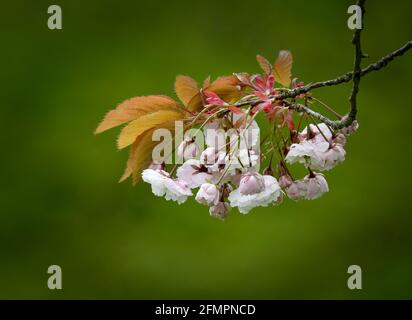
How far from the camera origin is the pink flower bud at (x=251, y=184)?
2.48ft

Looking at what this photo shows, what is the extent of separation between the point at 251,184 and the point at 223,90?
0.46 ft

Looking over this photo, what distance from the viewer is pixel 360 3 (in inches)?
28.3

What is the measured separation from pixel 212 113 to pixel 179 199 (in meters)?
0.11

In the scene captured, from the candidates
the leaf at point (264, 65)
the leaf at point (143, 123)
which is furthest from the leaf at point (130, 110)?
the leaf at point (264, 65)

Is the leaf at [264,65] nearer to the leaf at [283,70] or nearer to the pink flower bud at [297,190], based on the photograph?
the leaf at [283,70]

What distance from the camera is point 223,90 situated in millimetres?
834

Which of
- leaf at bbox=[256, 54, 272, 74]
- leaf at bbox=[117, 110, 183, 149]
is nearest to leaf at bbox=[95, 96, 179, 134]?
leaf at bbox=[117, 110, 183, 149]

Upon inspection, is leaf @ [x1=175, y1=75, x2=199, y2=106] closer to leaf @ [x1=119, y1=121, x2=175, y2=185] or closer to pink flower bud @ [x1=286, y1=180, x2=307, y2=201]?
leaf @ [x1=119, y1=121, x2=175, y2=185]

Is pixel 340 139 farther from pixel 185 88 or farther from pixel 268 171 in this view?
pixel 185 88

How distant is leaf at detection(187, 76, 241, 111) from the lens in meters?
0.83

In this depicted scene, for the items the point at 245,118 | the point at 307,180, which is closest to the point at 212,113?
the point at 245,118

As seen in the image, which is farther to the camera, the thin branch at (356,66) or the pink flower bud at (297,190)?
the pink flower bud at (297,190)

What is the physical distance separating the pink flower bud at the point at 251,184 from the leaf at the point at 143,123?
0.12m

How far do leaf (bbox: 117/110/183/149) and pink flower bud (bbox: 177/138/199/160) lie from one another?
4 centimetres
